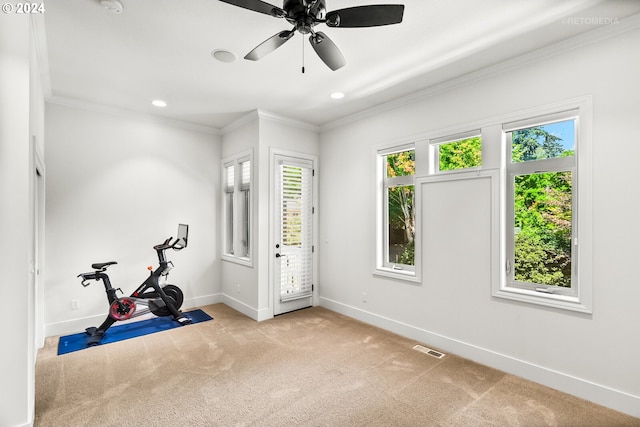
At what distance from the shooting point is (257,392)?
250cm

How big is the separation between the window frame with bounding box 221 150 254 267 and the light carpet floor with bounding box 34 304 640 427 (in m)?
1.55

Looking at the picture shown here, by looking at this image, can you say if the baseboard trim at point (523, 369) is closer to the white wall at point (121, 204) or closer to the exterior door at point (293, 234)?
the exterior door at point (293, 234)

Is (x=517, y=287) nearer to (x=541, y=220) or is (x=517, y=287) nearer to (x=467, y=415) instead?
(x=541, y=220)

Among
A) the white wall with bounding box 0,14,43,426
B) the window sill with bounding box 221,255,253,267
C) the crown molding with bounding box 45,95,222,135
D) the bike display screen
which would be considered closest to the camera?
the white wall with bounding box 0,14,43,426

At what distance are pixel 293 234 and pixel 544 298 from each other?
3.03m

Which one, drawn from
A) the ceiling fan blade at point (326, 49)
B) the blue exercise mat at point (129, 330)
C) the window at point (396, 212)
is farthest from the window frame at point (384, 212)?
the blue exercise mat at point (129, 330)

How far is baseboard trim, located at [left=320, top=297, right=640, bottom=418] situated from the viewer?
7.39 ft

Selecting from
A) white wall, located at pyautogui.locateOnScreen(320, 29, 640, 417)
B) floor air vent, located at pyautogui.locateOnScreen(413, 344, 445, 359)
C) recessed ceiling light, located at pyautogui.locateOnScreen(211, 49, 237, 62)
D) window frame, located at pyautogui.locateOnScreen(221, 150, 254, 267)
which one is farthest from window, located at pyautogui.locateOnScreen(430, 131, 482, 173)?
window frame, located at pyautogui.locateOnScreen(221, 150, 254, 267)

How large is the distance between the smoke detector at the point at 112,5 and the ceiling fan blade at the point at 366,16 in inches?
57.5

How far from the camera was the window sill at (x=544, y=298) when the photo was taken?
2432mm

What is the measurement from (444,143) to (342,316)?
8.61ft

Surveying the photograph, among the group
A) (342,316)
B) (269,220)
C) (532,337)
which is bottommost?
(342,316)

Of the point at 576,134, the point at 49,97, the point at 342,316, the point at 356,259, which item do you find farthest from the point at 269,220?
the point at 576,134

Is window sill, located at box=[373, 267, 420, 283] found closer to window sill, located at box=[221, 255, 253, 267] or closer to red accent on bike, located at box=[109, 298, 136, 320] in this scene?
window sill, located at box=[221, 255, 253, 267]
